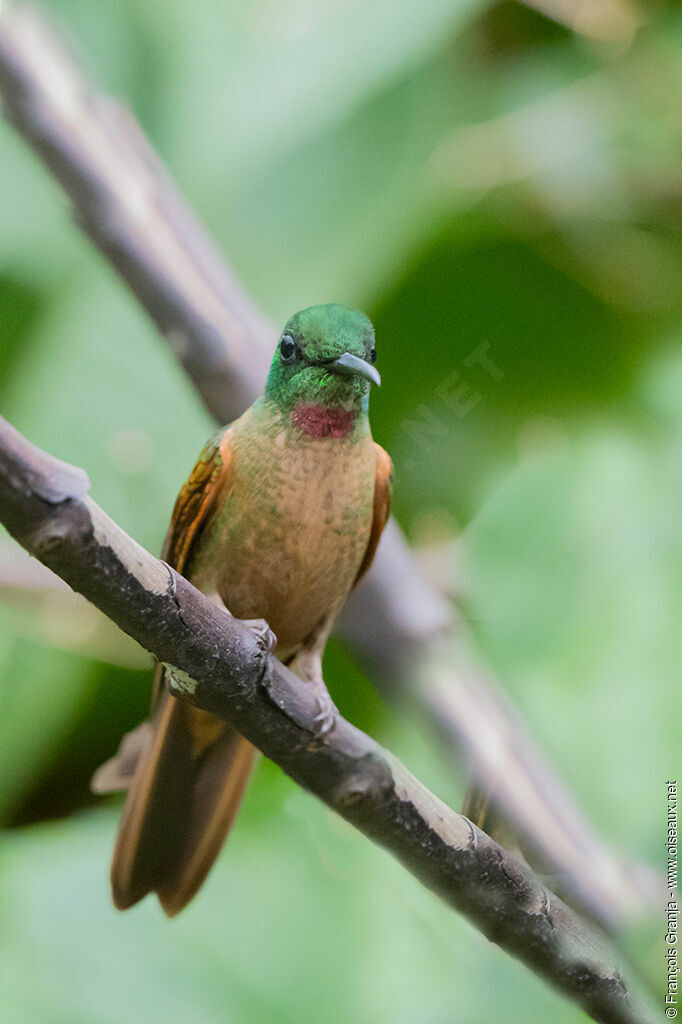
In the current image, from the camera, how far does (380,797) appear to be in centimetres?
52

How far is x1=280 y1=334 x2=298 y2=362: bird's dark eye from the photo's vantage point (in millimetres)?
631

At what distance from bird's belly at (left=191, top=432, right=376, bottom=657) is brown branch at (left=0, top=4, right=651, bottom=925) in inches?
3.7

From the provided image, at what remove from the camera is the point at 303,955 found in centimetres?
84

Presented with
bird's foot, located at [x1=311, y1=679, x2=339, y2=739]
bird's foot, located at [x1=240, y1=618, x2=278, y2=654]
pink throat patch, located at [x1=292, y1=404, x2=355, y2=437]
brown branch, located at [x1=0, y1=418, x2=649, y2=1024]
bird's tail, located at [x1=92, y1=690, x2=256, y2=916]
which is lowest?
bird's tail, located at [x1=92, y1=690, x2=256, y2=916]

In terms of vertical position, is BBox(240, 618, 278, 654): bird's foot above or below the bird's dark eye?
below

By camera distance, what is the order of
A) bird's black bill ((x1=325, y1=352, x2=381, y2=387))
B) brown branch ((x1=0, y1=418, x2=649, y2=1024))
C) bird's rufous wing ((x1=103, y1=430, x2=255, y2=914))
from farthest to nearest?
bird's rufous wing ((x1=103, y1=430, x2=255, y2=914)) → bird's black bill ((x1=325, y1=352, x2=381, y2=387)) → brown branch ((x1=0, y1=418, x2=649, y2=1024))

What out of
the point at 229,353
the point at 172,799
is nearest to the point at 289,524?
the point at 229,353

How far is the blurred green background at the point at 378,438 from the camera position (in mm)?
779

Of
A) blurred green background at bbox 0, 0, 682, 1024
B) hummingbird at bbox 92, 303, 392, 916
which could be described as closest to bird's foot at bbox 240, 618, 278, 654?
hummingbird at bbox 92, 303, 392, 916

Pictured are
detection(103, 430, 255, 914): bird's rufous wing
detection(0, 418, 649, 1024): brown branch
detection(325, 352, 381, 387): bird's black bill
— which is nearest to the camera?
detection(0, 418, 649, 1024): brown branch

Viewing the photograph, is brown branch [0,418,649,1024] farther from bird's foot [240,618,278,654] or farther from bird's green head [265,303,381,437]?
bird's green head [265,303,381,437]

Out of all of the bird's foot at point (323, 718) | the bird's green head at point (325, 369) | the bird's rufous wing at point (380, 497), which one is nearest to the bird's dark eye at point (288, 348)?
the bird's green head at point (325, 369)

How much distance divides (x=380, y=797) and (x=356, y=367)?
0.25 meters

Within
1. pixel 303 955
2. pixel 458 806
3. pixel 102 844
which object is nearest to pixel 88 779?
pixel 102 844
